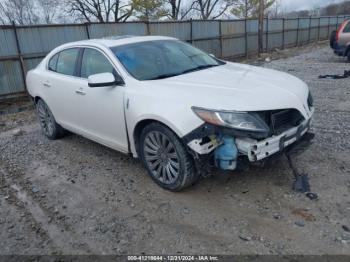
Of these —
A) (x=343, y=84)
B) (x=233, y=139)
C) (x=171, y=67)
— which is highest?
(x=171, y=67)

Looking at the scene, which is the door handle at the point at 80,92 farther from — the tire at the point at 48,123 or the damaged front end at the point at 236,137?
the damaged front end at the point at 236,137

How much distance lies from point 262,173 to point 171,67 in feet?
5.49

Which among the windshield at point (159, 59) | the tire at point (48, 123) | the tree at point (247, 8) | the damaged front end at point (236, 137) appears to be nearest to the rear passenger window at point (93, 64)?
the windshield at point (159, 59)

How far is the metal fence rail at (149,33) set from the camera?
28.0 feet

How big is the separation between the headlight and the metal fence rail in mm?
7522

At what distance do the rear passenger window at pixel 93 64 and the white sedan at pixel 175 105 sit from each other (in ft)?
0.04

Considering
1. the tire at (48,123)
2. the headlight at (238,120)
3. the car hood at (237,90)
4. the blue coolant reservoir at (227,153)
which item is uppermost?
the car hood at (237,90)

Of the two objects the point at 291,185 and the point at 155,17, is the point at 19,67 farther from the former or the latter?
the point at 155,17

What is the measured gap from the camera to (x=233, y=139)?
295cm

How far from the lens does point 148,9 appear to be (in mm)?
27703

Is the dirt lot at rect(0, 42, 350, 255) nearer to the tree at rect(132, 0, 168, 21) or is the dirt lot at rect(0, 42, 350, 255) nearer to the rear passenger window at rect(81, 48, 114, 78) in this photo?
the rear passenger window at rect(81, 48, 114, 78)

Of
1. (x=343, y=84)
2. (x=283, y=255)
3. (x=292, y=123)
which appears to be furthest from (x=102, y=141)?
(x=343, y=84)

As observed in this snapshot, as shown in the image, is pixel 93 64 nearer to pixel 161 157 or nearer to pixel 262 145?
pixel 161 157

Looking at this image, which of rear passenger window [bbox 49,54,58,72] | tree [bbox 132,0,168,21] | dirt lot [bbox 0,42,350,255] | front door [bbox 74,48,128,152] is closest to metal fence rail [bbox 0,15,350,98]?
rear passenger window [bbox 49,54,58,72]
